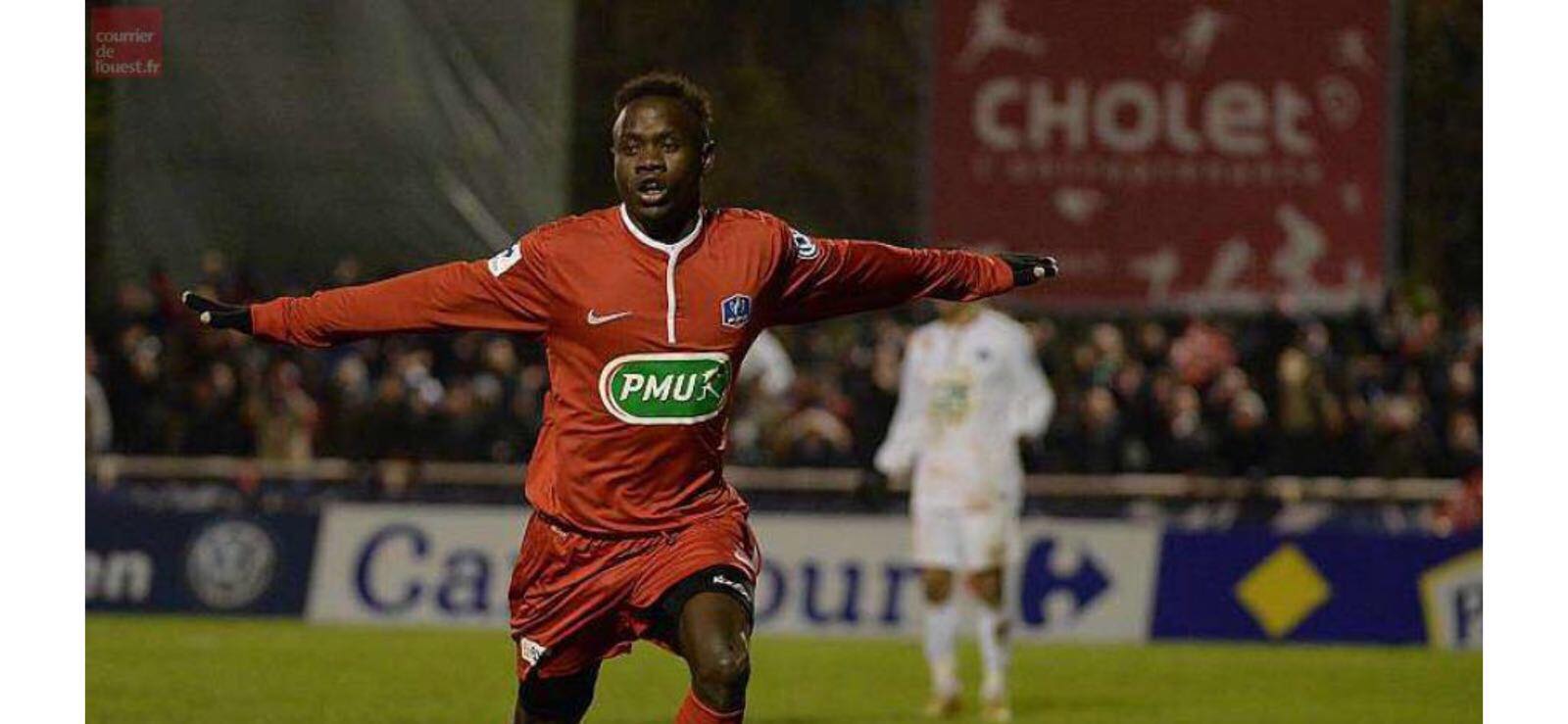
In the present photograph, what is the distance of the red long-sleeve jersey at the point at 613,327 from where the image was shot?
28.6 ft

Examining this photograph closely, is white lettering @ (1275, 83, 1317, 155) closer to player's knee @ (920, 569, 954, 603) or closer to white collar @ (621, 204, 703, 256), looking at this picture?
player's knee @ (920, 569, 954, 603)

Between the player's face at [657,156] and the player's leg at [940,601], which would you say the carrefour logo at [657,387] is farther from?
the player's leg at [940,601]

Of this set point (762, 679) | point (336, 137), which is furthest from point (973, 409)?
point (336, 137)

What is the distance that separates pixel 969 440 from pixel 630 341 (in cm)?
610

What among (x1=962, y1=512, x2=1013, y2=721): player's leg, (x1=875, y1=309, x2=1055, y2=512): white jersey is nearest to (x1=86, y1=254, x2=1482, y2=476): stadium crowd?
(x1=875, y1=309, x2=1055, y2=512): white jersey

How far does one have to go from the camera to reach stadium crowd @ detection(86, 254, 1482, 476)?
2006cm

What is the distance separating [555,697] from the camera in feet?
29.7

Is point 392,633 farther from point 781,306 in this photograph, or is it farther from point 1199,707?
point 781,306

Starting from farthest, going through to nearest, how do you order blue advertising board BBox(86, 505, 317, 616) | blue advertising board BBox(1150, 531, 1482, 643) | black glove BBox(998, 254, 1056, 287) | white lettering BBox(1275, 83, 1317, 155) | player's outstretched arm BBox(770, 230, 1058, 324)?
white lettering BBox(1275, 83, 1317, 155)
blue advertising board BBox(86, 505, 317, 616)
blue advertising board BBox(1150, 531, 1482, 643)
black glove BBox(998, 254, 1056, 287)
player's outstretched arm BBox(770, 230, 1058, 324)

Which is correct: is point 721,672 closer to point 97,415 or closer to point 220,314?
point 220,314

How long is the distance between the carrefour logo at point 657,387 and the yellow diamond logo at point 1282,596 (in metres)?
11.0

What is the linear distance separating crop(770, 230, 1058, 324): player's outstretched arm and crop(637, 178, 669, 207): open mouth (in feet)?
1.70

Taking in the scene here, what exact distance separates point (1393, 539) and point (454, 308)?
11.4 metres
